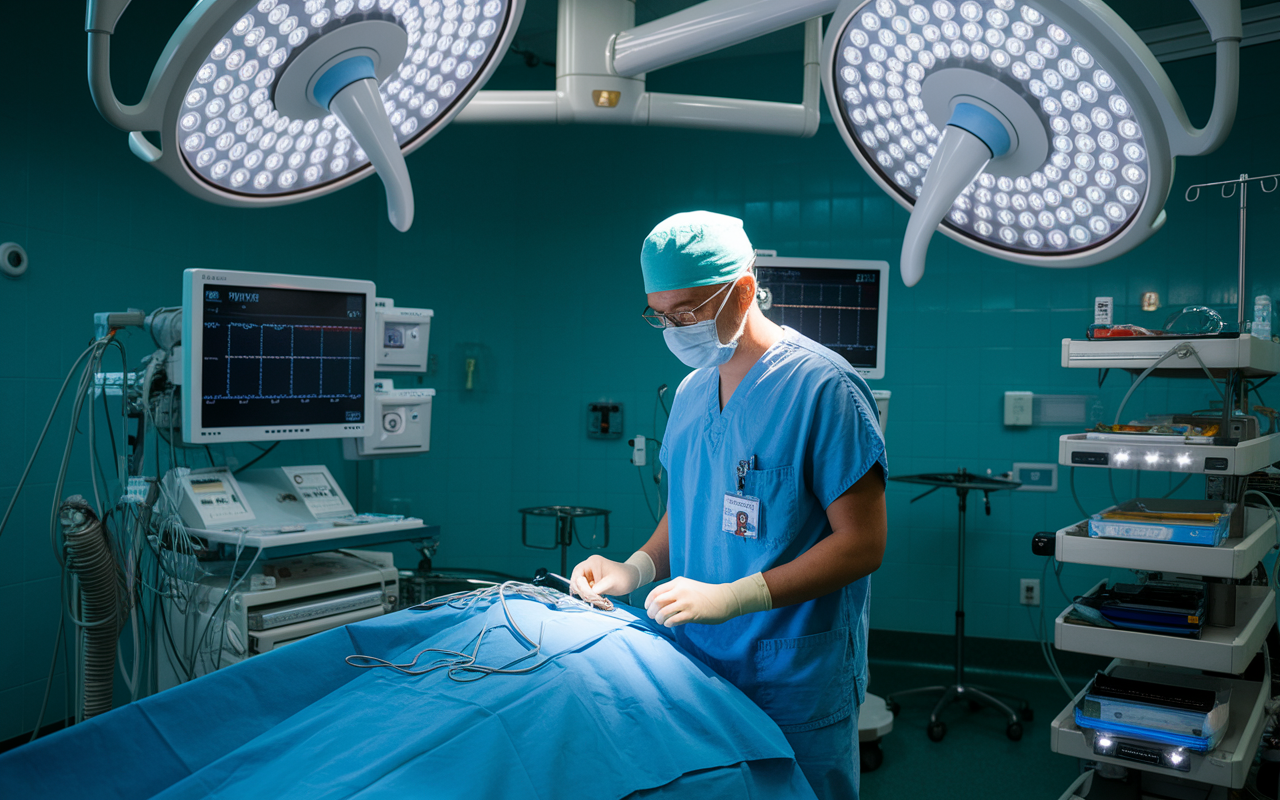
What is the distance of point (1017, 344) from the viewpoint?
3822 millimetres

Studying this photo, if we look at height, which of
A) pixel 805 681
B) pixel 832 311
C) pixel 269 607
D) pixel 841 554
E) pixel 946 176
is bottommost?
pixel 269 607

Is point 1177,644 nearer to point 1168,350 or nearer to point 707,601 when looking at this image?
point 1168,350

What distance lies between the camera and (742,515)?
1459mm

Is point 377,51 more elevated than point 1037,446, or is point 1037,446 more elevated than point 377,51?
point 377,51

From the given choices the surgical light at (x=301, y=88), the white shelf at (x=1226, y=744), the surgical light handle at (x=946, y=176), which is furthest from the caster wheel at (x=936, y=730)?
the surgical light at (x=301, y=88)

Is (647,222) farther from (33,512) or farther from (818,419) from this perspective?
(818,419)

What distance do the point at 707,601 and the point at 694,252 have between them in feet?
1.85

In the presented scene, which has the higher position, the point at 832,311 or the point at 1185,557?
the point at 832,311

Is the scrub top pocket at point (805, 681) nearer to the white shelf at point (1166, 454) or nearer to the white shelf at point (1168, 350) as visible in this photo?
the white shelf at point (1166, 454)

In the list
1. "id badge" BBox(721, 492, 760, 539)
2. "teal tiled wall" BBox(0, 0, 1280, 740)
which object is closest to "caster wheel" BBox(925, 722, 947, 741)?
"teal tiled wall" BBox(0, 0, 1280, 740)

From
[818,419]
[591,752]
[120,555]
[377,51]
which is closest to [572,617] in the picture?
[591,752]

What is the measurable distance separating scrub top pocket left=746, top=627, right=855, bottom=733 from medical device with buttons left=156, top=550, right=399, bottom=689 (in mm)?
1231

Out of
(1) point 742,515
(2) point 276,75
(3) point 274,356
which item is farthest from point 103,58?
(3) point 274,356

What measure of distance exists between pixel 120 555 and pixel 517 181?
261 centimetres
